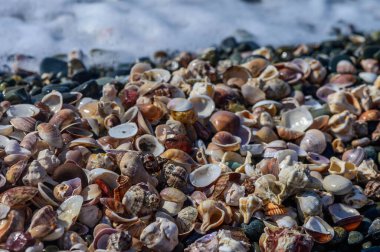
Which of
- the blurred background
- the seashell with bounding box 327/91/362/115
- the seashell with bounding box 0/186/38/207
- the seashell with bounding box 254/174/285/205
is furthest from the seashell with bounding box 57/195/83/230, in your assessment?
the blurred background

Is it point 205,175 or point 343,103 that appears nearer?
point 205,175

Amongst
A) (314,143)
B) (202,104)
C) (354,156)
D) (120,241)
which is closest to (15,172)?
(120,241)

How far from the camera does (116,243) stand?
8.07ft

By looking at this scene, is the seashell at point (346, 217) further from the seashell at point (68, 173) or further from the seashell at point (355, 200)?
the seashell at point (68, 173)

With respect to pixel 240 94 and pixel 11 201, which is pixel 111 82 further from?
pixel 11 201

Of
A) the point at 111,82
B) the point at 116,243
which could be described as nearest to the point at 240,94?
the point at 111,82

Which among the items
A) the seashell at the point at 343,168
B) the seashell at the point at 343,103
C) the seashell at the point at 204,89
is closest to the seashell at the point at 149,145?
the seashell at the point at 204,89

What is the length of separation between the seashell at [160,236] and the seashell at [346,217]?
0.79 metres

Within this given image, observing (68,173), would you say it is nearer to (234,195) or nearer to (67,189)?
(67,189)

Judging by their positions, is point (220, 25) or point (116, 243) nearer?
point (116, 243)

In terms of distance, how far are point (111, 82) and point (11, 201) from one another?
1.38 meters

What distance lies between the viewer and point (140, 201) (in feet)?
8.73

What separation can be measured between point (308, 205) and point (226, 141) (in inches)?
26.0

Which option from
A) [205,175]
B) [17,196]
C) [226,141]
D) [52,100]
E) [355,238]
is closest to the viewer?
[17,196]
